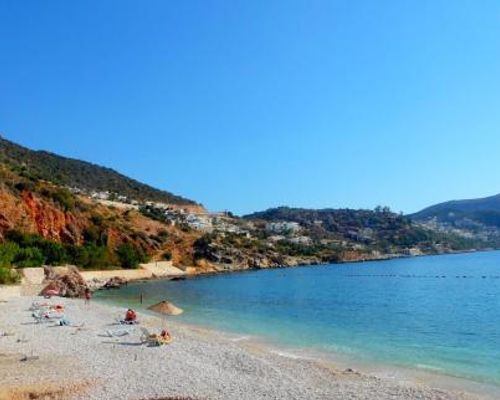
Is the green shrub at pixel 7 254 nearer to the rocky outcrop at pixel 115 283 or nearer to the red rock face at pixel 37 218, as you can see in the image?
the red rock face at pixel 37 218

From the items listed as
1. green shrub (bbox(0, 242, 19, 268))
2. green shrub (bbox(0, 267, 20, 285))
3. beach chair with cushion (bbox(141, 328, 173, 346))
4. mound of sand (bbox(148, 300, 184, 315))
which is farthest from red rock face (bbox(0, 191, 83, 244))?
beach chair with cushion (bbox(141, 328, 173, 346))

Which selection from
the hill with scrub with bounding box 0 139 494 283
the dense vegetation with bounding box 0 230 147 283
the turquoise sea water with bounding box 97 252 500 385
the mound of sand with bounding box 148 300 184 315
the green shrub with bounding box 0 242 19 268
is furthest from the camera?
the hill with scrub with bounding box 0 139 494 283

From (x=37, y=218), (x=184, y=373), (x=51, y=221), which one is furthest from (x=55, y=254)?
(x=184, y=373)

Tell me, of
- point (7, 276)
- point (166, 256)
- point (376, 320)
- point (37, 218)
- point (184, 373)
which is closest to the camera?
point (184, 373)

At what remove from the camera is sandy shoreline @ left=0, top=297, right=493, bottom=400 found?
1662 centimetres

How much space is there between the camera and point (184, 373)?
1920cm

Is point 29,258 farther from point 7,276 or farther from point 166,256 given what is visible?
point 166,256

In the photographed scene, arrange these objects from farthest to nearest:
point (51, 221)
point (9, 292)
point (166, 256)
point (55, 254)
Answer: point (166, 256), point (51, 221), point (55, 254), point (9, 292)

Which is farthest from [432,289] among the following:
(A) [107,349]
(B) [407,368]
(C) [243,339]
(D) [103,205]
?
(D) [103,205]

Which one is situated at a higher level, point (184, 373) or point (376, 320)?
point (184, 373)

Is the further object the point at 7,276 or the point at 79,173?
the point at 79,173

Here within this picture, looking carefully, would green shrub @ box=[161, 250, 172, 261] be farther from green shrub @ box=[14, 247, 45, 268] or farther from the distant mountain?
the distant mountain

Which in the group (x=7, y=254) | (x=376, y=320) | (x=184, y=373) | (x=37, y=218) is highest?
(x=37, y=218)

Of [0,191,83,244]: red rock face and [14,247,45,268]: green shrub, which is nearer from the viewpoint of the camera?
[14,247,45,268]: green shrub
